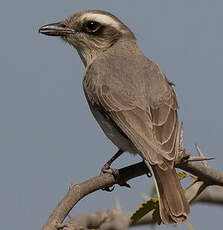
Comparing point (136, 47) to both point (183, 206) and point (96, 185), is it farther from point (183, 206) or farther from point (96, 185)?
point (96, 185)

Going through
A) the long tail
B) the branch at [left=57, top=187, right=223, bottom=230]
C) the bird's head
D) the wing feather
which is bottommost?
the branch at [left=57, top=187, right=223, bottom=230]

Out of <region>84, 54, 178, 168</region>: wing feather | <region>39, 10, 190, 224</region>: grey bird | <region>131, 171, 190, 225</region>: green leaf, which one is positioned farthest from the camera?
<region>84, 54, 178, 168</region>: wing feather

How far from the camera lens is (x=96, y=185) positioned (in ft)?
10.8

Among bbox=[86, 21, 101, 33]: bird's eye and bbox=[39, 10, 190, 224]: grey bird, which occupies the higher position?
bbox=[86, 21, 101, 33]: bird's eye

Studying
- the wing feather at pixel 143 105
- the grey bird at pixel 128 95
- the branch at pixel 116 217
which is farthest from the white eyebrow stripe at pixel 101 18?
the branch at pixel 116 217

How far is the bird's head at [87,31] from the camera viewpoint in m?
6.59

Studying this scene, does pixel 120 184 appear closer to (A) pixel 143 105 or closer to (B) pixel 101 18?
(A) pixel 143 105

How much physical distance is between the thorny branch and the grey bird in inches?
8.6

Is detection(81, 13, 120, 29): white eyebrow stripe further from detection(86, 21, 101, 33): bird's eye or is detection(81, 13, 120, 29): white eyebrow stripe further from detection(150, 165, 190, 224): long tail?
detection(150, 165, 190, 224): long tail

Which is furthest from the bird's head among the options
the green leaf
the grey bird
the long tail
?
the green leaf

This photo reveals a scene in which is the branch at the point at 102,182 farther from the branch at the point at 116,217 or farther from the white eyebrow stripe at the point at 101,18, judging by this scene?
the white eyebrow stripe at the point at 101,18

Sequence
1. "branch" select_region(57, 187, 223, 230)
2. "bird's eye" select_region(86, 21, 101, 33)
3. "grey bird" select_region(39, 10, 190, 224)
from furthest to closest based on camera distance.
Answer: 1. "bird's eye" select_region(86, 21, 101, 33)
2. "grey bird" select_region(39, 10, 190, 224)
3. "branch" select_region(57, 187, 223, 230)

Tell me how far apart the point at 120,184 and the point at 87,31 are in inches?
129

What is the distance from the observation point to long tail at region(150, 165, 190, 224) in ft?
12.5
